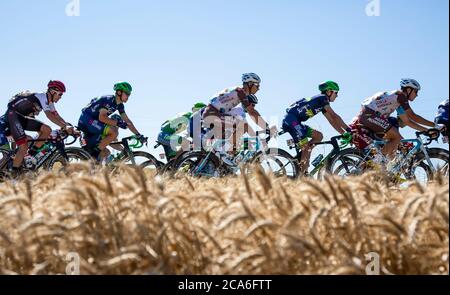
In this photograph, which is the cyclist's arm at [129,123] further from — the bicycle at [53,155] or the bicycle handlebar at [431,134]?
the bicycle handlebar at [431,134]

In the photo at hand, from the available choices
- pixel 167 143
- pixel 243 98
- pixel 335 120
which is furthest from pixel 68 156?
pixel 335 120

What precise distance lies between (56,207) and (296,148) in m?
10.5

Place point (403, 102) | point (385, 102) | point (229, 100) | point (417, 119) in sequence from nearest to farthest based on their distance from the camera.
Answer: point (417, 119) → point (403, 102) → point (385, 102) → point (229, 100)

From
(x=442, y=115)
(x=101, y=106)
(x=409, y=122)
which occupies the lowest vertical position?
(x=442, y=115)

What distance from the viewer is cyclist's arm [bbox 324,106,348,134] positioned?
14117 millimetres

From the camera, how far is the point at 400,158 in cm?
1332

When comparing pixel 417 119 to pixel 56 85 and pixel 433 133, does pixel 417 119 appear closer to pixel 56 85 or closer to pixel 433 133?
pixel 433 133

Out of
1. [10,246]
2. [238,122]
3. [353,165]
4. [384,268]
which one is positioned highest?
[238,122]

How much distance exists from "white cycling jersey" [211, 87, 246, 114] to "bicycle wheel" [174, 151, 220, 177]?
1220 millimetres

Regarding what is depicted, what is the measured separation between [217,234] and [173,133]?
426 inches

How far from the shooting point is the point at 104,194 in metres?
4.23

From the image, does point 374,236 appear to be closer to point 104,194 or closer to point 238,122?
point 104,194

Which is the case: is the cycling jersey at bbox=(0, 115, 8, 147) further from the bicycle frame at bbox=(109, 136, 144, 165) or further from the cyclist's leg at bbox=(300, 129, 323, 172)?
the cyclist's leg at bbox=(300, 129, 323, 172)
